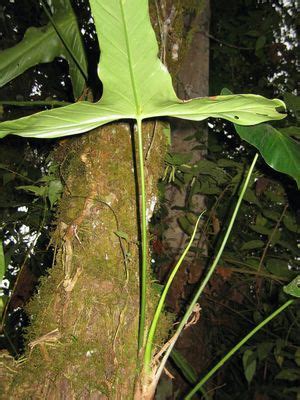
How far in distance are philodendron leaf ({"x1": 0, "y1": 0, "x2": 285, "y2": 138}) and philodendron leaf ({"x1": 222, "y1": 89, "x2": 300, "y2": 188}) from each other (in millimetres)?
249

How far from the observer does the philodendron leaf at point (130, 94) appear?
0.48m

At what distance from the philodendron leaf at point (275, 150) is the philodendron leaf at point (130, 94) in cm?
25

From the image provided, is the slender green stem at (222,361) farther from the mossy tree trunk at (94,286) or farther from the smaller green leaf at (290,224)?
the smaller green leaf at (290,224)

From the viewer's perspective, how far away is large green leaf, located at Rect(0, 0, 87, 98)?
1.14 meters

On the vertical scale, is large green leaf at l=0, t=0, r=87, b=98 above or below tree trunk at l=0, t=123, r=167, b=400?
above

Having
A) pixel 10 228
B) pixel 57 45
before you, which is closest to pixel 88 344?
pixel 57 45

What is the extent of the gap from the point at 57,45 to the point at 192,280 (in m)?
1.15

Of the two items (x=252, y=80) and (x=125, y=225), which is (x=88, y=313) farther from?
(x=252, y=80)

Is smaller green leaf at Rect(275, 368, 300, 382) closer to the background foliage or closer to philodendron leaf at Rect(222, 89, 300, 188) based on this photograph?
the background foliage

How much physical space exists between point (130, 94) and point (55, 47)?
820 millimetres

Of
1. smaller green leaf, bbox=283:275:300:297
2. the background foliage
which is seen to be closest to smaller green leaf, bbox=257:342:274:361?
the background foliage

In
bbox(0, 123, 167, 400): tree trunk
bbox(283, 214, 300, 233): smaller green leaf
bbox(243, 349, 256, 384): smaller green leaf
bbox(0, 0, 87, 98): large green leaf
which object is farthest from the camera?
bbox(283, 214, 300, 233): smaller green leaf

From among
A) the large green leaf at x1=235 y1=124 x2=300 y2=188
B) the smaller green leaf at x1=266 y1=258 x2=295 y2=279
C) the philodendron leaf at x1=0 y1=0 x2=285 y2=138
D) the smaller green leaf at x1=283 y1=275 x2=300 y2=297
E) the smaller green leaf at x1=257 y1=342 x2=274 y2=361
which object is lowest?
the smaller green leaf at x1=257 y1=342 x2=274 y2=361

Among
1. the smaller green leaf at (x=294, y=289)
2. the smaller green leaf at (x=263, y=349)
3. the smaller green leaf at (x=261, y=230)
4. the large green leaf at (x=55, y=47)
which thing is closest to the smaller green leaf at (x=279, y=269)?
the smaller green leaf at (x=261, y=230)
